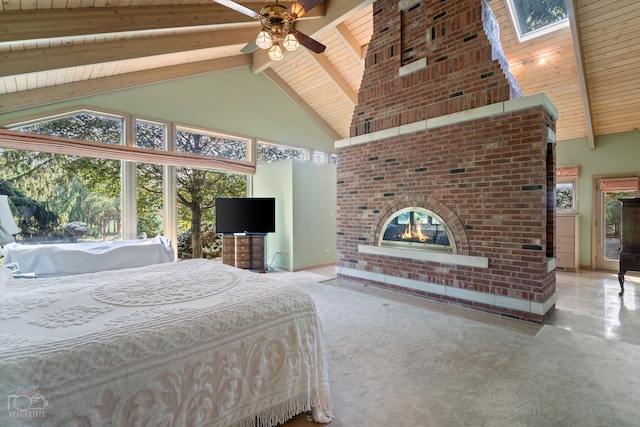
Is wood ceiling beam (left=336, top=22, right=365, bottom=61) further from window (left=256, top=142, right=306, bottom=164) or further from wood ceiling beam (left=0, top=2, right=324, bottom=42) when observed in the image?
window (left=256, top=142, right=306, bottom=164)

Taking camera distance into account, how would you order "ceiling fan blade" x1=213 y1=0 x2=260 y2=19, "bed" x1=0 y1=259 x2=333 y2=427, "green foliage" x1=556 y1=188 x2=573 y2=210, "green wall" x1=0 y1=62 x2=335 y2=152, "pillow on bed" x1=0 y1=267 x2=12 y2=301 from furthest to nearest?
"green foliage" x1=556 y1=188 x2=573 y2=210 < "green wall" x1=0 y1=62 x2=335 y2=152 < "ceiling fan blade" x1=213 y1=0 x2=260 y2=19 < "pillow on bed" x1=0 y1=267 x2=12 y2=301 < "bed" x1=0 y1=259 x2=333 y2=427

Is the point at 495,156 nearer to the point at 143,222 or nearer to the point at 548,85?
the point at 548,85

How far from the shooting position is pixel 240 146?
6.07 metres

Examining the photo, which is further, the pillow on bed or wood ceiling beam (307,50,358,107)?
wood ceiling beam (307,50,358,107)

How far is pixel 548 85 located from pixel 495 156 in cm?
307

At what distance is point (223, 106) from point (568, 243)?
751 centimetres

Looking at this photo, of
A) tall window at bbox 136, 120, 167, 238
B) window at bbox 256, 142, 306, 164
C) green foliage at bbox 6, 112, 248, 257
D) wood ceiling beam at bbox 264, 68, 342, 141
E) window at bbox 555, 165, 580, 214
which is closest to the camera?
green foliage at bbox 6, 112, 248, 257

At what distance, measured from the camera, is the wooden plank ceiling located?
3008 mm

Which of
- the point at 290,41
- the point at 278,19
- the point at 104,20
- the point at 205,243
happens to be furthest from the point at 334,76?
the point at 205,243

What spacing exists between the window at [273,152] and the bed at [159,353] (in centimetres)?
483

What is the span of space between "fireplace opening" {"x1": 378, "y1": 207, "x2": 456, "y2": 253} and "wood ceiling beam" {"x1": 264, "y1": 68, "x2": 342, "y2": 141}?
422cm

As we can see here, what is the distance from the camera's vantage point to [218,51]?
514 cm

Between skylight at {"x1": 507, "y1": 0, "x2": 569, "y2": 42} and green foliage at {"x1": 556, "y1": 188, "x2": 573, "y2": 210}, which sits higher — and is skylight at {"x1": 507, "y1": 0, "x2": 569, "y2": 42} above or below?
above

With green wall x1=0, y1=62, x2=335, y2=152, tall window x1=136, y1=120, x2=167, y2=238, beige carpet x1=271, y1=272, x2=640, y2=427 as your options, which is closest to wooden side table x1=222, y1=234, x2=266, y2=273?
tall window x1=136, y1=120, x2=167, y2=238
